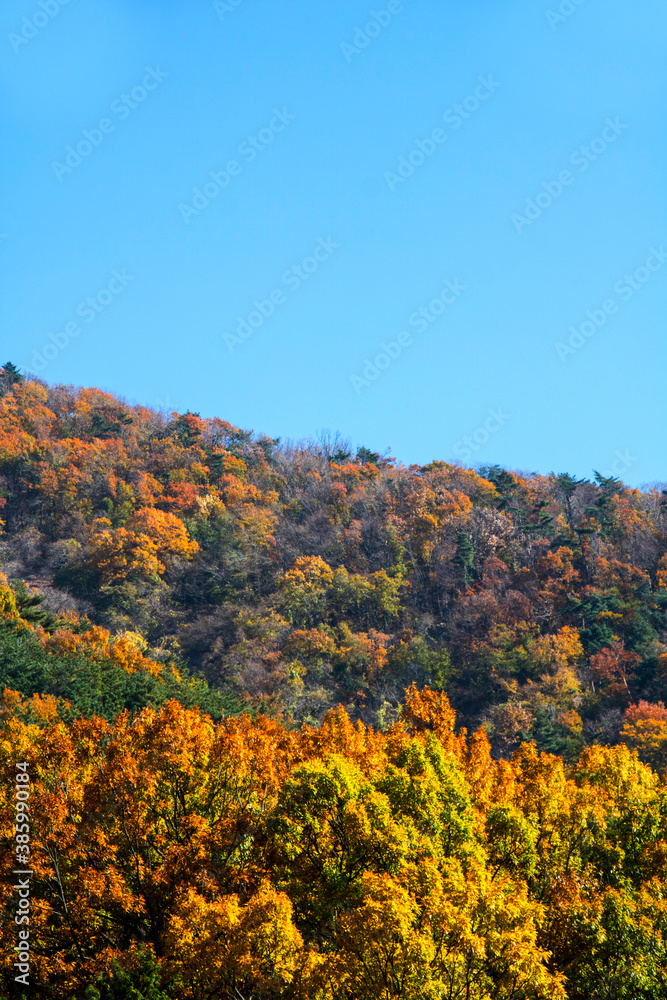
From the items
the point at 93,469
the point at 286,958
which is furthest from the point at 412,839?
the point at 93,469

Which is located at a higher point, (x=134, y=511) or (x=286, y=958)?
(x=134, y=511)

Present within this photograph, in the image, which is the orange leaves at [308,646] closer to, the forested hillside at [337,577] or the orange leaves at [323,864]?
the forested hillside at [337,577]

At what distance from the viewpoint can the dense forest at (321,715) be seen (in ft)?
46.4

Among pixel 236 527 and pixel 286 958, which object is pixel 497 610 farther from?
pixel 286 958

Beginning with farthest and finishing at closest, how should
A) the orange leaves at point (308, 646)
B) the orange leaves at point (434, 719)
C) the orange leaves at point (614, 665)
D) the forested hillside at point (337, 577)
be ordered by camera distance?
the orange leaves at point (308, 646)
the orange leaves at point (614, 665)
the forested hillside at point (337, 577)
the orange leaves at point (434, 719)

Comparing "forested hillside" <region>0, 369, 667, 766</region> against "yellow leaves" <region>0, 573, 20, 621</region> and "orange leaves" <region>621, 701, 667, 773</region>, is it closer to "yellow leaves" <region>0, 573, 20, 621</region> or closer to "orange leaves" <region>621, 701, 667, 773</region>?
"orange leaves" <region>621, 701, 667, 773</region>

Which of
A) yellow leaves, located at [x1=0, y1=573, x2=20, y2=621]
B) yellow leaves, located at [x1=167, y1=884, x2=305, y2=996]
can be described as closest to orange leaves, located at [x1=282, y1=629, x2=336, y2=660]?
yellow leaves, located at [x1=0, y1=573, x2=20, y2=621]

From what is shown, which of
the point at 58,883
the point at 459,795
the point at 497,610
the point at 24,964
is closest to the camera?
the point at 24,964

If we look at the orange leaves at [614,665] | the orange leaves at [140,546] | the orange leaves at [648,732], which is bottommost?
the orange leaves at [648,732]

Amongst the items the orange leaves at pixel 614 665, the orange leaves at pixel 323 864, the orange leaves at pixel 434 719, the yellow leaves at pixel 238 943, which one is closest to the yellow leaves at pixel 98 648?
the orange leaves at pixel 434 719

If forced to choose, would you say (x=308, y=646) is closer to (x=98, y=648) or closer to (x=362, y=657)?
(x=362, y=657)

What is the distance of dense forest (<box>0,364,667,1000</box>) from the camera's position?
14.1m

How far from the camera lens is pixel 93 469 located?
7381 centimetres

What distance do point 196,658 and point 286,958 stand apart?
1832 inches
